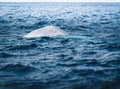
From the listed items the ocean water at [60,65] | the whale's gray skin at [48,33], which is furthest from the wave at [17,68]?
the whale's gray skin at [48,33]

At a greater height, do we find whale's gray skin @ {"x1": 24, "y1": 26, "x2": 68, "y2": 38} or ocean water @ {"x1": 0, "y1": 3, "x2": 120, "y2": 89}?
whale's gray skin @ {"x1": 24, "y1": 26, "x2": 68, "y2": 38}

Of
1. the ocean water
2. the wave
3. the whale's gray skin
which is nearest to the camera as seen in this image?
the ocean water

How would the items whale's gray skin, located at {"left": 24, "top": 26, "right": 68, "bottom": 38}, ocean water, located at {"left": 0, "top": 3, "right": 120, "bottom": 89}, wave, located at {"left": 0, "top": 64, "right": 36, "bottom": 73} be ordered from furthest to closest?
whale's gray skin, located at {"left": 24, "top": 26, "right": 68, "bottom": 38}
wave, located at {"left": 0, "top": 64, "right": 36, "bottom": 73}
ocean water, located at {"left": 0, "top": 3, "right": 120, "bottom": 89}

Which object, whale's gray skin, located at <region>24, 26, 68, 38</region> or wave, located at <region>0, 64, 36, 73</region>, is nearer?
wave, located at <region>0, 64, 36, 73</region>

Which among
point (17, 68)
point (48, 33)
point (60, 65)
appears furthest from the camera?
point (48, 33)

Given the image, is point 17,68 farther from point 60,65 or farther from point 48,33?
point 48,33

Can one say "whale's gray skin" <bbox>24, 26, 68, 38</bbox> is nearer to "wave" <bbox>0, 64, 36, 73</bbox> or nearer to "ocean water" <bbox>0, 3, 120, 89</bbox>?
"ocean water" <bbox>0, 3, 120, 89</bbox>

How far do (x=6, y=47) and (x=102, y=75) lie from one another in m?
7.46

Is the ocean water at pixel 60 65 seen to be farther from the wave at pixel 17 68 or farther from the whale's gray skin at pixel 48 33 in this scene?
the whale's gray skin at pixel 48 33

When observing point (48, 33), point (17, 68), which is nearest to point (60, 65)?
point (17, 68)

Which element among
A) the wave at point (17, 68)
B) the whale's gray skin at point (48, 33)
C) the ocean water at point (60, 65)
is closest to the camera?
the ocean water at point (60, 65)

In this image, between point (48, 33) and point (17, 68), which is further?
point (48, 33)

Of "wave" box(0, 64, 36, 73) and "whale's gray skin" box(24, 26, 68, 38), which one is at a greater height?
"whale's gray skin" box(24, 26, 68, 38)

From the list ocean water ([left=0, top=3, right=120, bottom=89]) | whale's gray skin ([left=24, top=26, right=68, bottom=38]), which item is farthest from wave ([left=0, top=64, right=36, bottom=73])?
whale's gray skin ([left=24, top=26, right=68, bottom=38])
